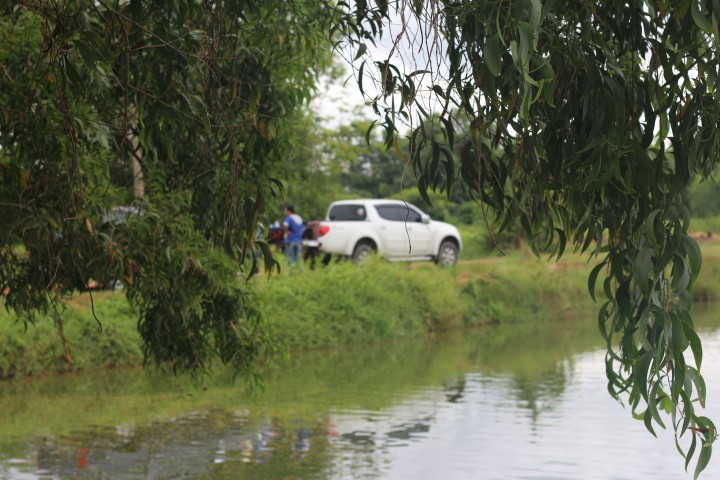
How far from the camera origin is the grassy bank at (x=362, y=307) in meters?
18.6

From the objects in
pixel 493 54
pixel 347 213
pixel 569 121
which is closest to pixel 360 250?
pixel 347 213

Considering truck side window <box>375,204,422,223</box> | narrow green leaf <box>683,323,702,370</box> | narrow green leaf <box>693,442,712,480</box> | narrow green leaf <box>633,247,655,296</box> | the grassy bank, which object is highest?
truck side window <box>375,204,422,223</box>

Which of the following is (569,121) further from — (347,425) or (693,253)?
(347,425)

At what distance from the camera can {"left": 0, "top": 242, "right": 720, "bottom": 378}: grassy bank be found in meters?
18.6

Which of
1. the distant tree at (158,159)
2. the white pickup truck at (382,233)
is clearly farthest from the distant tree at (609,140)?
the white pickup truck at (382,233)

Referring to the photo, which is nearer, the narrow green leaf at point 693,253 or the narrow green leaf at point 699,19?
the narrow green leaf at point 699,19

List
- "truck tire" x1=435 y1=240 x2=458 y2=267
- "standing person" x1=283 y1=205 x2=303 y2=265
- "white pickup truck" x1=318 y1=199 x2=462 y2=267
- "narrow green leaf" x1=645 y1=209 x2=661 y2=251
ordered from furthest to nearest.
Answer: "truck tire" x1=435 y1=240 x2=458 y2=267 → "white pickup truck" x1=318 y1=199 x2=462 y2=267 → "standing person" x1=283 y1=205 x2=303 y2=265 → "narrow green leaf" x1=645 y1=209 x2=661 y2=251

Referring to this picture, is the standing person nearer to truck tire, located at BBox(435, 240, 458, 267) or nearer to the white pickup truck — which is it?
the white pickup truck

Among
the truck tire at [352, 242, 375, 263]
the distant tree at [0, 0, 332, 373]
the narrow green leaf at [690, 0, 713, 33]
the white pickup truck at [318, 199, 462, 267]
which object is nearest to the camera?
the narrow green leaf at [690, 0, 713, 33]

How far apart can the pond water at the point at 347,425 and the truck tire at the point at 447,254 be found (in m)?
8.45

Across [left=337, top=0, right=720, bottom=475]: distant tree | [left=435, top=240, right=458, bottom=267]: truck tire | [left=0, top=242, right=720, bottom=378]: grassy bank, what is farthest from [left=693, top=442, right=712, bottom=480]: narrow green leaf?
[left=435, top=240, right=458, bottom=267]: truck tire

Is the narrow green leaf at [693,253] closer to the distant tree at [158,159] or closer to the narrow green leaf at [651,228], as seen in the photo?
the narrow green leaf at [651,228]

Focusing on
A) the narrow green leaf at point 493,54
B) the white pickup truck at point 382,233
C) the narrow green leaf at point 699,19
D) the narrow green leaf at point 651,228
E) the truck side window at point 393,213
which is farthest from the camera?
the truck side window at point 393,213

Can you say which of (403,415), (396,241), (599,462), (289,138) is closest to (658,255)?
(289,138)
